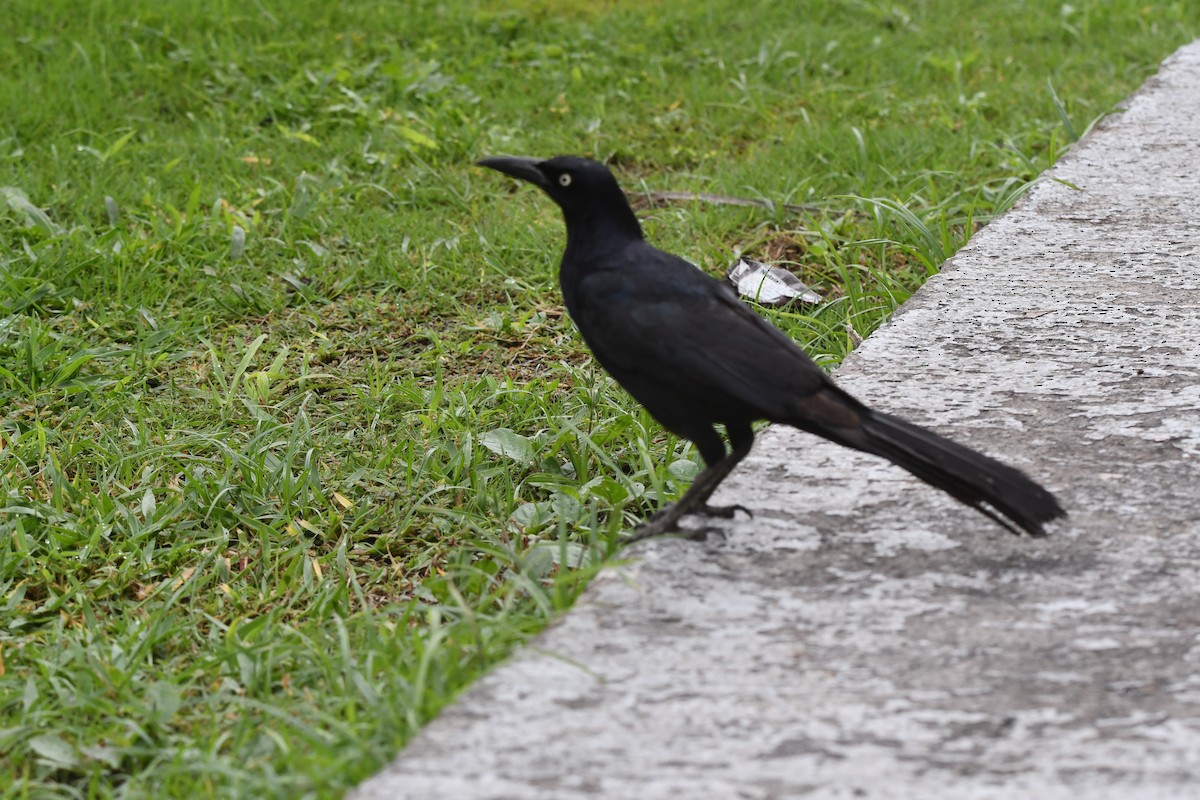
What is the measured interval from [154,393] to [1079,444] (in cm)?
229

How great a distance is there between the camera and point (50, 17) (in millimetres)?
6109

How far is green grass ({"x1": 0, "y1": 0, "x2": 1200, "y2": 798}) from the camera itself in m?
2.41

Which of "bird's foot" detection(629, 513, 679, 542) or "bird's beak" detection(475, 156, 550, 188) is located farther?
"bird's beak" detection(475, 156, 550, 188)

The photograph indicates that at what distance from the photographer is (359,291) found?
13.9ft

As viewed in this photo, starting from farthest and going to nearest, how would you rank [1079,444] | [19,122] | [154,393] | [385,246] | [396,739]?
[19,122] → [385,246] → [154,393] → [1079,444] → [396,739]

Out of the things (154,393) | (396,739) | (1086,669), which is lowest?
(154,393)

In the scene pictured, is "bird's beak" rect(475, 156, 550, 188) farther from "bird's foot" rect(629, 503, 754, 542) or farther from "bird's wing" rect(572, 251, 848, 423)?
"bird's foot" rect(629, 503, 754, 542)

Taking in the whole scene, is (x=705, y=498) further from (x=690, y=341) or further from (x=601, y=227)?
(x=601, y=227)

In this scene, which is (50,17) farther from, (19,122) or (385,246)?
(385,246)

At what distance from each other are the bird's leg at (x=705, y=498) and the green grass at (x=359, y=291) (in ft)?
0.29

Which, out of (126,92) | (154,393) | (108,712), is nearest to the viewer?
(108,712)

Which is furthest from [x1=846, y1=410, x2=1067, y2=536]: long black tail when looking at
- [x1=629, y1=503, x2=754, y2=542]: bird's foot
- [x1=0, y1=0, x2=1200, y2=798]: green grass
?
[x1=0, y1=0, x2=1200, y2=798]: green grass

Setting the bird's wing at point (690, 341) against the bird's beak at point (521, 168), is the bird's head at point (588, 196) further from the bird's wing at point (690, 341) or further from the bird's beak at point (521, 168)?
the bird's wing at point (690, 341)

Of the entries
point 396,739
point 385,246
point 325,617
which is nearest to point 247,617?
point 325,617
